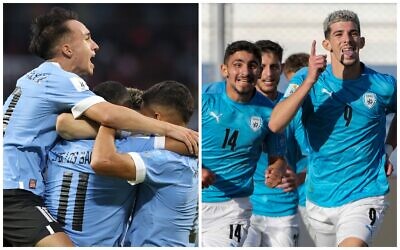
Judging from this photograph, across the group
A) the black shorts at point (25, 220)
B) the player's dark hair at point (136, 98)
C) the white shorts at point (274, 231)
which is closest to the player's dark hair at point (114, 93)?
the player's dark hair at point (136, 98)

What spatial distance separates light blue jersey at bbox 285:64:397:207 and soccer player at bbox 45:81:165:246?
3.70 feet

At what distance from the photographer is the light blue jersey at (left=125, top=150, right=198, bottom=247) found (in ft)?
21.2

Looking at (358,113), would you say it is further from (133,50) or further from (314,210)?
(133,50)

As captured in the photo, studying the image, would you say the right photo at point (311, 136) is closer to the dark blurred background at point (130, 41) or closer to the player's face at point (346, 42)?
the player's face at point (346, 42)

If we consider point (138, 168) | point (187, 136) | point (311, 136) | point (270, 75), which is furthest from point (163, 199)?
point (270, 75)

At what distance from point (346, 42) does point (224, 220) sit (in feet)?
4.68

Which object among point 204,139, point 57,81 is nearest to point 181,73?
point 204,139

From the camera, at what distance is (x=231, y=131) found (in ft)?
22.9

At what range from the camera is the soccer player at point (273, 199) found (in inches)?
292

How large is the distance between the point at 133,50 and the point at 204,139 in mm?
1364

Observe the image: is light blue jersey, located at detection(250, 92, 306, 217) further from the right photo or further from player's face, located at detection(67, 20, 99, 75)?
player's face, located at detection(67, 20, 99, 75)

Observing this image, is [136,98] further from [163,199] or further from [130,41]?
[130,41]

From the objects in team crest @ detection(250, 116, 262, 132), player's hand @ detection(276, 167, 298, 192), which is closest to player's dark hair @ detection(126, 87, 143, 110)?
team crest @ detection(250, 116, 262, 132)

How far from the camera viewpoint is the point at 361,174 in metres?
6.83
